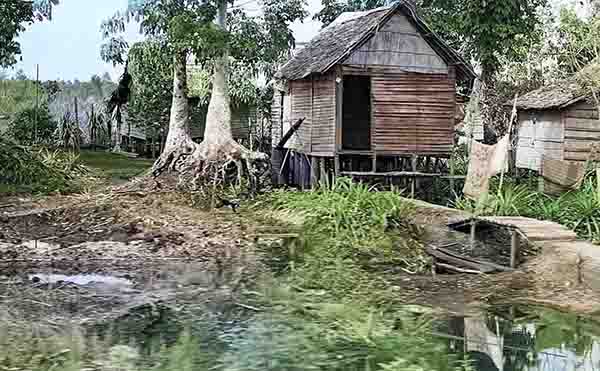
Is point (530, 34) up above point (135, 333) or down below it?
above

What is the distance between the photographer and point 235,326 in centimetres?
767

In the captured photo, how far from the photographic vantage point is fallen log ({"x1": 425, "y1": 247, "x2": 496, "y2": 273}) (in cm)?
1018

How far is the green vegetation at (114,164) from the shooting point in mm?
21281

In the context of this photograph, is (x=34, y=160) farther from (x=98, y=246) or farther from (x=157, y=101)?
(x=157, y=101)

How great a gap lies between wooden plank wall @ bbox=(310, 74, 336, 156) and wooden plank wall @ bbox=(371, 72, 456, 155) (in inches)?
36.5

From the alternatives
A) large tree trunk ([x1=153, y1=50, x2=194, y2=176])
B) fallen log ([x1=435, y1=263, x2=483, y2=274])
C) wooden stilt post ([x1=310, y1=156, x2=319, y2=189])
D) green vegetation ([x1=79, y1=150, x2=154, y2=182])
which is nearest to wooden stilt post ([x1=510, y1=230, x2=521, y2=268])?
fallen log ([x1=435, y1=263, x2=483, y2=274])

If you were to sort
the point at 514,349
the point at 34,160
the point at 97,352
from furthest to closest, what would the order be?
the point at 34,160
the point at 514,349
the point at 97,352

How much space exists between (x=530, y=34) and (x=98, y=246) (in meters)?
15.1

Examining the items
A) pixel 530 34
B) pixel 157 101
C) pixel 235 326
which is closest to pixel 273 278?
pixel 235 326

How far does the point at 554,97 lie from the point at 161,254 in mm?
11901

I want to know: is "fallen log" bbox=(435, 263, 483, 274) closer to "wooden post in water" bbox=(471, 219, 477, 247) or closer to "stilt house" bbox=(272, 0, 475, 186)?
"wooden post in water" bbox=(471, 219, 477, 247)

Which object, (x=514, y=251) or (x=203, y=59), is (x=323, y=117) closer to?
(x=203, y=59)

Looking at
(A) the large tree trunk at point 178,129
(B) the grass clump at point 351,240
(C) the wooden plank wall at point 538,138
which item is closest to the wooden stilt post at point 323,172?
Answer: (B) the grass clump at point 351,240

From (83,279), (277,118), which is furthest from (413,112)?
(83,279)
